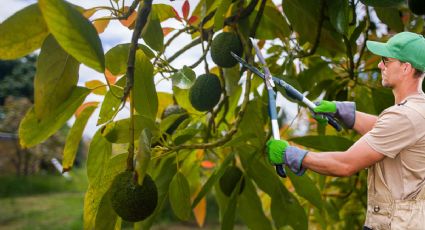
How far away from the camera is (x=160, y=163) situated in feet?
2.45

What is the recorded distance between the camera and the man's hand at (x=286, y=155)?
0.54m

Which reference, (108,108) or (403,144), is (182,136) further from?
(403,144)

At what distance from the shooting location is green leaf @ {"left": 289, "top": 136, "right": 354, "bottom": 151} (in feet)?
2.36

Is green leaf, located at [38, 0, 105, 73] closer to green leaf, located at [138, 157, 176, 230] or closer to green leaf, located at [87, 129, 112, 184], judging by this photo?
green leaf, located at [87, 129, 112, 184]

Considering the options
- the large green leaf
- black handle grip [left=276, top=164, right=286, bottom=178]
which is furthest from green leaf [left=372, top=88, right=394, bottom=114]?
black handle grip [left=276, top=164, right=286, bottom=178]

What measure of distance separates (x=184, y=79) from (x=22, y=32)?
0.17 meters

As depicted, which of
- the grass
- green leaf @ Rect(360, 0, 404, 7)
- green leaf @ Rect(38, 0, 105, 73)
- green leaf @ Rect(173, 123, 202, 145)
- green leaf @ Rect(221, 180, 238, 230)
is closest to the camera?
green leaf @ Rect(38, 0, 105, 73)

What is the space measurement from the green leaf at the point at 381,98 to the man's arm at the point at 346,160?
0.34 metres

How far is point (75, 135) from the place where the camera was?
0.62 metres

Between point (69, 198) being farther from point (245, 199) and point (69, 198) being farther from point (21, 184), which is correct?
point (245, 199)

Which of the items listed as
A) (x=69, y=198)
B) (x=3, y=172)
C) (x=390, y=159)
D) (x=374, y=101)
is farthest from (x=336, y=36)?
(x=3, y=172)

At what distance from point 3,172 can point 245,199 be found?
5762mm

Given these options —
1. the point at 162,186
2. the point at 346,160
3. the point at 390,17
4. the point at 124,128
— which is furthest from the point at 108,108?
the point at 390,17

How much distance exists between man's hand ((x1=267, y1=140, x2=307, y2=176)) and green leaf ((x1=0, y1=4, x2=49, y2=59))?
10.5 inches
